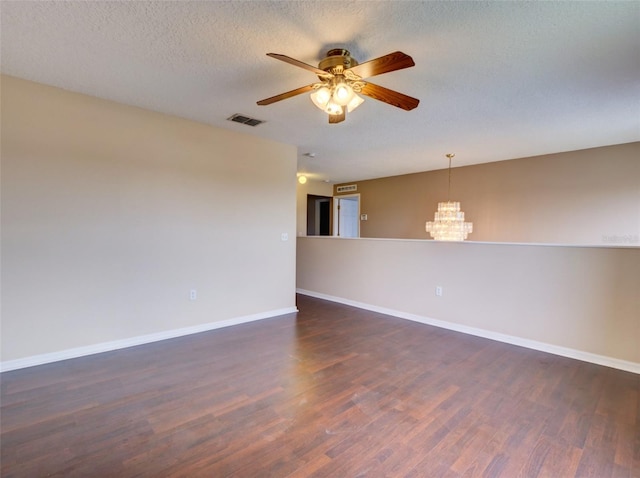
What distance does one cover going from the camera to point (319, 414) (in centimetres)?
207

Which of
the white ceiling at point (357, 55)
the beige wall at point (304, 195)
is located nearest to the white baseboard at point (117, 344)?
the white ceiling at point (357, 55)

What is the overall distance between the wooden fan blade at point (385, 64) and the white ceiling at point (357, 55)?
247 millimetres

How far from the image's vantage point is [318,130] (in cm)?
387

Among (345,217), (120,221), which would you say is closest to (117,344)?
(120,221)

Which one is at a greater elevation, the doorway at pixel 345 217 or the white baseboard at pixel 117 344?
the doorway at pixel 345 217

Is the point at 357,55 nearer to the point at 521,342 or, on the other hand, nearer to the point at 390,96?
the point at 390,96

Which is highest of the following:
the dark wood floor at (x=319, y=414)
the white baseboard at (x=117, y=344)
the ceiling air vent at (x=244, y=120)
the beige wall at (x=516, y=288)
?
the ceiling air vent at (x=244, y=120)

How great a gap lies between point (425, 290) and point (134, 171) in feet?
12.4

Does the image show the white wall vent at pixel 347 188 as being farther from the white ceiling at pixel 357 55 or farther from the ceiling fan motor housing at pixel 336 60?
the ceiling fan motor housing at pixel 336 60

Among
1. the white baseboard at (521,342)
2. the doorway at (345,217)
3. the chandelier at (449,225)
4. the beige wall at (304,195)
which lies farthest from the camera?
the doorway at (345,217)

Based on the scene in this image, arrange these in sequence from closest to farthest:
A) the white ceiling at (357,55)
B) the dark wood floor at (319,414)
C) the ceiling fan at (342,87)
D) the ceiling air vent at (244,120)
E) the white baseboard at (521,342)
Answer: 1. the dark wood floor at (319,414)
2. the white ceiling at (357,55)
3. the ceiling fan at (342,87)
4. the white baseboard at (521,342)
5. the ceiling air vent at (244,120)

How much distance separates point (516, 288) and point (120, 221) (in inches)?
170

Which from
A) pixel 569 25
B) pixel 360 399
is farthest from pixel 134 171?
pixel 569 25

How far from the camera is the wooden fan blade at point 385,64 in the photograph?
167cm
